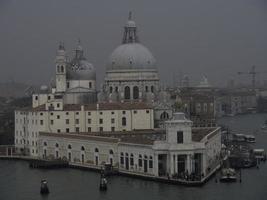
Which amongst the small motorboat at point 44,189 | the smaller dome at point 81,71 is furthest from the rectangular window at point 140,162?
the smaller dome at point 81,71

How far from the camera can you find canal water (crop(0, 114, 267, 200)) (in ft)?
39.6

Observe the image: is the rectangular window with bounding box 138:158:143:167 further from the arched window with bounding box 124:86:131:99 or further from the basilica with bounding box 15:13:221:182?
the arched window with bounding box 124:86:131:99

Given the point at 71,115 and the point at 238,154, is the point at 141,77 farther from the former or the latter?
the point at 238,154

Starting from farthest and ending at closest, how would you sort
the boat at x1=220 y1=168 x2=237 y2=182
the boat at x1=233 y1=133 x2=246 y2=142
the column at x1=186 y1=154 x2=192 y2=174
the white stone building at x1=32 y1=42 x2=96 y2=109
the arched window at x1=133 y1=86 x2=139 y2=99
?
the boat at x1=233 y1=133 x2=246 y2=142, the arched window at x1=133 y1=86 x2=139 y2=99, the white stone building at x1=32 y1=42 x2=96 y2=109, the column at x1=186 y1=154 x2=192 y2=174, the boat at x1=220 y1=168 x2=237 y2=182

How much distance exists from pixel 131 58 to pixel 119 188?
331 inches

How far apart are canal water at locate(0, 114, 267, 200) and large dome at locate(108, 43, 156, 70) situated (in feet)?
20.2

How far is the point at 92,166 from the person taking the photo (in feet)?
52.5

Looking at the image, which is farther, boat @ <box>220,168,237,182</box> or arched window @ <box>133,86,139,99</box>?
arched window @ <box>133,86,139,99</box>

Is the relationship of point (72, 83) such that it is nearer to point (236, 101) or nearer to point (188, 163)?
point (188, 163)

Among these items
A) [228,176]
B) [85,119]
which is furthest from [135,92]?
[228,176]

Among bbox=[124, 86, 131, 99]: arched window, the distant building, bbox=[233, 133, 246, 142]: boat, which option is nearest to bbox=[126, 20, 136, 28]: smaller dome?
bbox=[124, 86, 131, 99]: arched window

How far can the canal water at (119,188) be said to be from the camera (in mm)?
12078

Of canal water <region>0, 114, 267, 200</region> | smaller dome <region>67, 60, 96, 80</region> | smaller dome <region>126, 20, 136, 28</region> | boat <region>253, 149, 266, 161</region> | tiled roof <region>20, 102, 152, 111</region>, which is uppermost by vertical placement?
smaller dome <region>126, 20, 136, 28</region>

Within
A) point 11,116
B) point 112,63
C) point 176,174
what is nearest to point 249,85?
point 11,116
